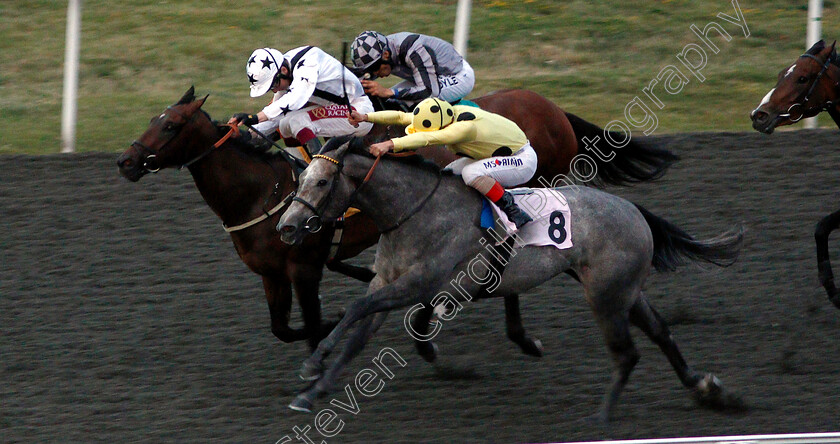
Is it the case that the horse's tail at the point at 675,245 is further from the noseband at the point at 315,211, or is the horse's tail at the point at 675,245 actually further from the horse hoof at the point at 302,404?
the horse hoof at the point at 302,404

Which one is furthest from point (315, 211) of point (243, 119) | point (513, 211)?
point (243, 119)

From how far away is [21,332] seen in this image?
589 centimetres

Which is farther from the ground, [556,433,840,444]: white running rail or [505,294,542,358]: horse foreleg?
[556,433,840,444]: white running rail

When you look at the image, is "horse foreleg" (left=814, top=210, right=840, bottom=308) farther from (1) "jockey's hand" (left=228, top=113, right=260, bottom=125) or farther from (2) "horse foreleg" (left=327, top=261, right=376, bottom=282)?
(1) "jockey's hand" (left=228, top=113, right=260, bottom=125)

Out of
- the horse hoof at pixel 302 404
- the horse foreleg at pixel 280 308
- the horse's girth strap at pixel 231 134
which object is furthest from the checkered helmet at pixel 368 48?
the horse hoof at pixel 302 404

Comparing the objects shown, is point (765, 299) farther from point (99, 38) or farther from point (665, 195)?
point (99, 38)

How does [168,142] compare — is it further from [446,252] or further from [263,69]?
[446,252]

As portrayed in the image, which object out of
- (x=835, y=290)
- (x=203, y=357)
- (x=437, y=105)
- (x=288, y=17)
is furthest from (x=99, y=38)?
(x=835, y=290)

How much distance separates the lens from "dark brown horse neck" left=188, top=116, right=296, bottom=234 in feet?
17.2

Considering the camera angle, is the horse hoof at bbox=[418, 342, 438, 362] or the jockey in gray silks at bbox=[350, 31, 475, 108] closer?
the horse hoof at bbox=[418, 342, 438, 362]

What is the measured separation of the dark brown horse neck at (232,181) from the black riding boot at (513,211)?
1268 millimetres

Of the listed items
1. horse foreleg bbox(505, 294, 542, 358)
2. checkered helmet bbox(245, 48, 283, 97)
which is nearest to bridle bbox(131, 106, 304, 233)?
checkered helmet bbox(245, 48, 283, 97)

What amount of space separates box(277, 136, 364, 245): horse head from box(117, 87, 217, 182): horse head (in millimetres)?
998

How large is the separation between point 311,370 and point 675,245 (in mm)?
1928
